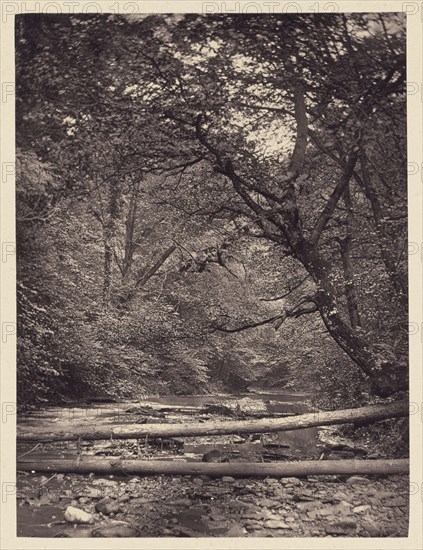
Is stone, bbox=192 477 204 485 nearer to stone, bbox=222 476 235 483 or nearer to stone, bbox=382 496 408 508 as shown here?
stone, bbox=222 476 235 483

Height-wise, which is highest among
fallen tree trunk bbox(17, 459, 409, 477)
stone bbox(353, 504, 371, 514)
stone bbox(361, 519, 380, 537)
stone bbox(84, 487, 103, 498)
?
fallen tree trunk bbox(17, 459, 409, 477)

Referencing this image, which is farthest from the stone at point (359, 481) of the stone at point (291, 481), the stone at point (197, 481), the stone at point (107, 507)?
the stone at point (107, 507)

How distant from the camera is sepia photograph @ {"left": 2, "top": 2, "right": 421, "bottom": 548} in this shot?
413 centimetres

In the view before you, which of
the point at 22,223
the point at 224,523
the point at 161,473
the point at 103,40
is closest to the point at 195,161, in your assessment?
the point at 103,40

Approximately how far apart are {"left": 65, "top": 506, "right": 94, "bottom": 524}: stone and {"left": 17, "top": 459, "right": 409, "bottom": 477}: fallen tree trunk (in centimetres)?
29

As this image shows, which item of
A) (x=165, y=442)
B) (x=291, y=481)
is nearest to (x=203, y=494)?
(x=165, y=442)

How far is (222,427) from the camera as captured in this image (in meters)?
4.21

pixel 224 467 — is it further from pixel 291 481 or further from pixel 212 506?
pixel 291 481

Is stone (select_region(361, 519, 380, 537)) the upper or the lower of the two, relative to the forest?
lower

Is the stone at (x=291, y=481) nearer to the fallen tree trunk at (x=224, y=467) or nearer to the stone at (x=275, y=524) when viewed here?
the fallen tree trunk at (x=224, y=467)

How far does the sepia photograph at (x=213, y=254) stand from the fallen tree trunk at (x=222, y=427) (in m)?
0.01

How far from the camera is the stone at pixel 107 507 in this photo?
13.0 ft

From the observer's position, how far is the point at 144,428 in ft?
13.6

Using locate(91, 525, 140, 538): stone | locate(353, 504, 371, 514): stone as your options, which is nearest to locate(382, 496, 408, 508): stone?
locate(353, 504, 371, 514): stone
